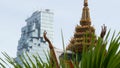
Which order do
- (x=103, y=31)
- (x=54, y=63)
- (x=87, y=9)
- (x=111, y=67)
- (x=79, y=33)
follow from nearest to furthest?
(x=111, y=67) → (x=54, y=63) → (x=103, y=31) → (x=79, y=33) → (x=87, y=9)

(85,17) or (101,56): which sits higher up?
(101,56)

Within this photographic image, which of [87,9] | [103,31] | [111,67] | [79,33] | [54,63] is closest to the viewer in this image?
[111,67]

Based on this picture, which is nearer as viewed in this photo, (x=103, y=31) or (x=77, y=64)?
(x=77, y=64)

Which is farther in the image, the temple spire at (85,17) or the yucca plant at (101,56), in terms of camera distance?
the temple spire at (85,17)

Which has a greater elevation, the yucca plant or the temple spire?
the yucca plant

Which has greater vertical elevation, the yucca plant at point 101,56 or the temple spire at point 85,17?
the yucca plant at point 101,56

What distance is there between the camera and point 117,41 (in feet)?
13.8

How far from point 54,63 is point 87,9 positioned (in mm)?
55849

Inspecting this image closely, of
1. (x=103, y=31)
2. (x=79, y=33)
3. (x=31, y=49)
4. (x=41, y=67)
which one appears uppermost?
(x=103, y=31)

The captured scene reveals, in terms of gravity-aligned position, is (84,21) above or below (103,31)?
below

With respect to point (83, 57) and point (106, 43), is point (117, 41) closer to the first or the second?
point (106, 43)

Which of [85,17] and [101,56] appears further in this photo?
[85,17]

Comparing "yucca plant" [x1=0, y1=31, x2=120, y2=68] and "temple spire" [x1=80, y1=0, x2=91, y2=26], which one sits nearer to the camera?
"yucca plant" [x1=0, y1=31, x2=120, y2=68]

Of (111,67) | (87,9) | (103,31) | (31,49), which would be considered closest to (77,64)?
(111,67)
